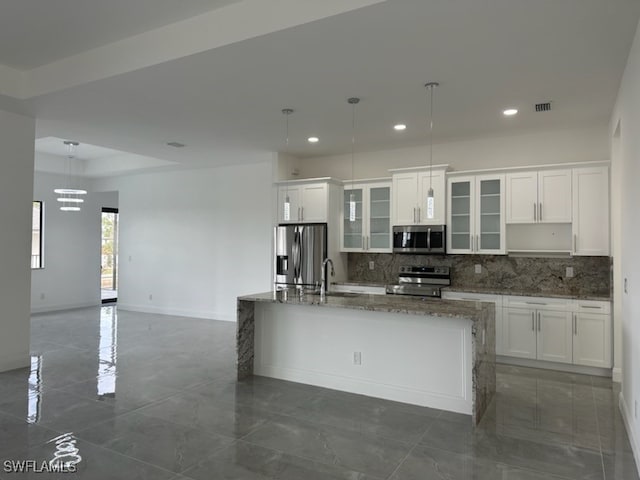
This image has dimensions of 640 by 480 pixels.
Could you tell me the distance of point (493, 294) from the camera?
5.43 m

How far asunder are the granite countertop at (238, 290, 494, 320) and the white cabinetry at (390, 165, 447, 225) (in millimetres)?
1971

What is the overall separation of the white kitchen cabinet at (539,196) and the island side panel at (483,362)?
1959 millimetres

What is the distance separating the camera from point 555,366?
518 centimetres

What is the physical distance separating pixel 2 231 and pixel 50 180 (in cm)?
494

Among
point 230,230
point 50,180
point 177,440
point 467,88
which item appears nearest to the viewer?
point 177,440

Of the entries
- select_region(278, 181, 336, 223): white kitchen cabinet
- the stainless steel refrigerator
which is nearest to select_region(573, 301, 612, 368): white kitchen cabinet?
the stainless steel refrigerator

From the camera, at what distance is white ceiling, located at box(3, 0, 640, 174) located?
9.71 ft

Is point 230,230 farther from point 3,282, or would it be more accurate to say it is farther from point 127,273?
point 3,282

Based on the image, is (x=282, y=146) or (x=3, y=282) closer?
(x=3, y=282)

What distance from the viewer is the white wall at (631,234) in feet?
9.73

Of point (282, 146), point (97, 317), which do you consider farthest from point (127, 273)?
point (282, 146)

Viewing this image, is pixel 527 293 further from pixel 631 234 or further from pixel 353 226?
pixel 353 226

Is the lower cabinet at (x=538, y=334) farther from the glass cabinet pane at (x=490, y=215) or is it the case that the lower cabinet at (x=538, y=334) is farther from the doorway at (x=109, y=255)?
the doorway at (x=109, y=255)

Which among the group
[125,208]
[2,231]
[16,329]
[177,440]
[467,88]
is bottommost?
[177,440]
